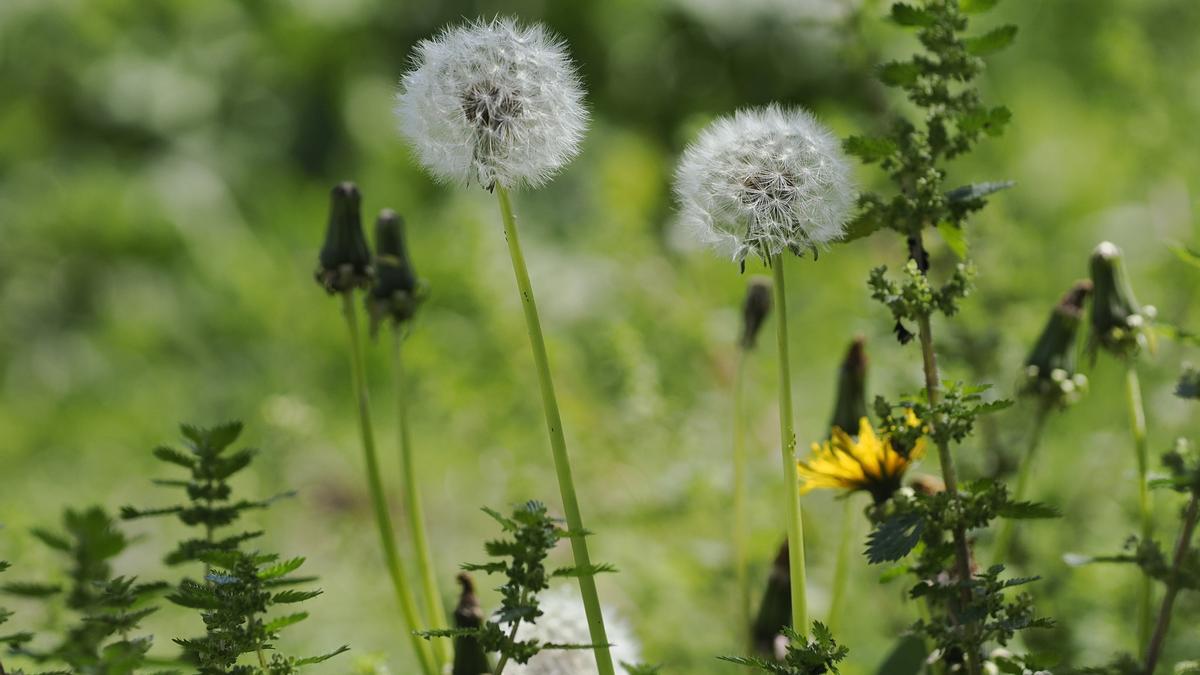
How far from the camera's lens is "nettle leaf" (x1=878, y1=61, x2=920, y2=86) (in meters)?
0.69

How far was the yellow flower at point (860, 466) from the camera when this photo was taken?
0.74 m

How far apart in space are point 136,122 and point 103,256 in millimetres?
451

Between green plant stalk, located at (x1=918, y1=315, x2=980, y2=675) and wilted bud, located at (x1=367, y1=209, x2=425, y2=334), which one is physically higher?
wilted bud, located at (x1=367, y1=209, x2=425, y2=334)

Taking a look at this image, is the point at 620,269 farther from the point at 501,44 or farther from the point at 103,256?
the point at 103,256

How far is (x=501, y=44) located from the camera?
687 mm

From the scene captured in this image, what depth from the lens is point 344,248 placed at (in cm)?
87

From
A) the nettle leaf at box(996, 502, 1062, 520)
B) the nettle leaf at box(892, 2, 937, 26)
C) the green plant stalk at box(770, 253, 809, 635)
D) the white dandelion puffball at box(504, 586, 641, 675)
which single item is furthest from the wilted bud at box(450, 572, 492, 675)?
the nettle leaf at box(892, 2, 937, 26)

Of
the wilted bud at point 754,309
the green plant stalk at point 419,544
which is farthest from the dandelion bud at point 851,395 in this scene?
the green plant stalk at point 419,544

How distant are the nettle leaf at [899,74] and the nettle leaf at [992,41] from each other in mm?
34

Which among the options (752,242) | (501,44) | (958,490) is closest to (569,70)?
(501,44)

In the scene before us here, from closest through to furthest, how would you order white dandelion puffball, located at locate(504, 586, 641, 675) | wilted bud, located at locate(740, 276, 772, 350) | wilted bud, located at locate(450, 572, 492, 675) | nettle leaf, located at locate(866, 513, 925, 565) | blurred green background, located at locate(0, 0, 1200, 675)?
1. nettle leaf, located at locate(866, 513, 925, 565)
2. wilted bud, located at locate(450, 572, 492, 675)
3. white dandelion puffball, located at locate(504, 586, 641, 675)
4. wilted bud, located at locate(740, 276, 772, 350)
5. blurred green background, located at locate(0, 0, 1200, 675)

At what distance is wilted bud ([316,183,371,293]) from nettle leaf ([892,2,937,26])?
1.28 feet

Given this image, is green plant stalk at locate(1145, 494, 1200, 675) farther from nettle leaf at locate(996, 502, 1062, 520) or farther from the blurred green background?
the blurred green background

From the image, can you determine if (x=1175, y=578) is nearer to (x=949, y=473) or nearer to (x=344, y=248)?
(x=949, y=473)
